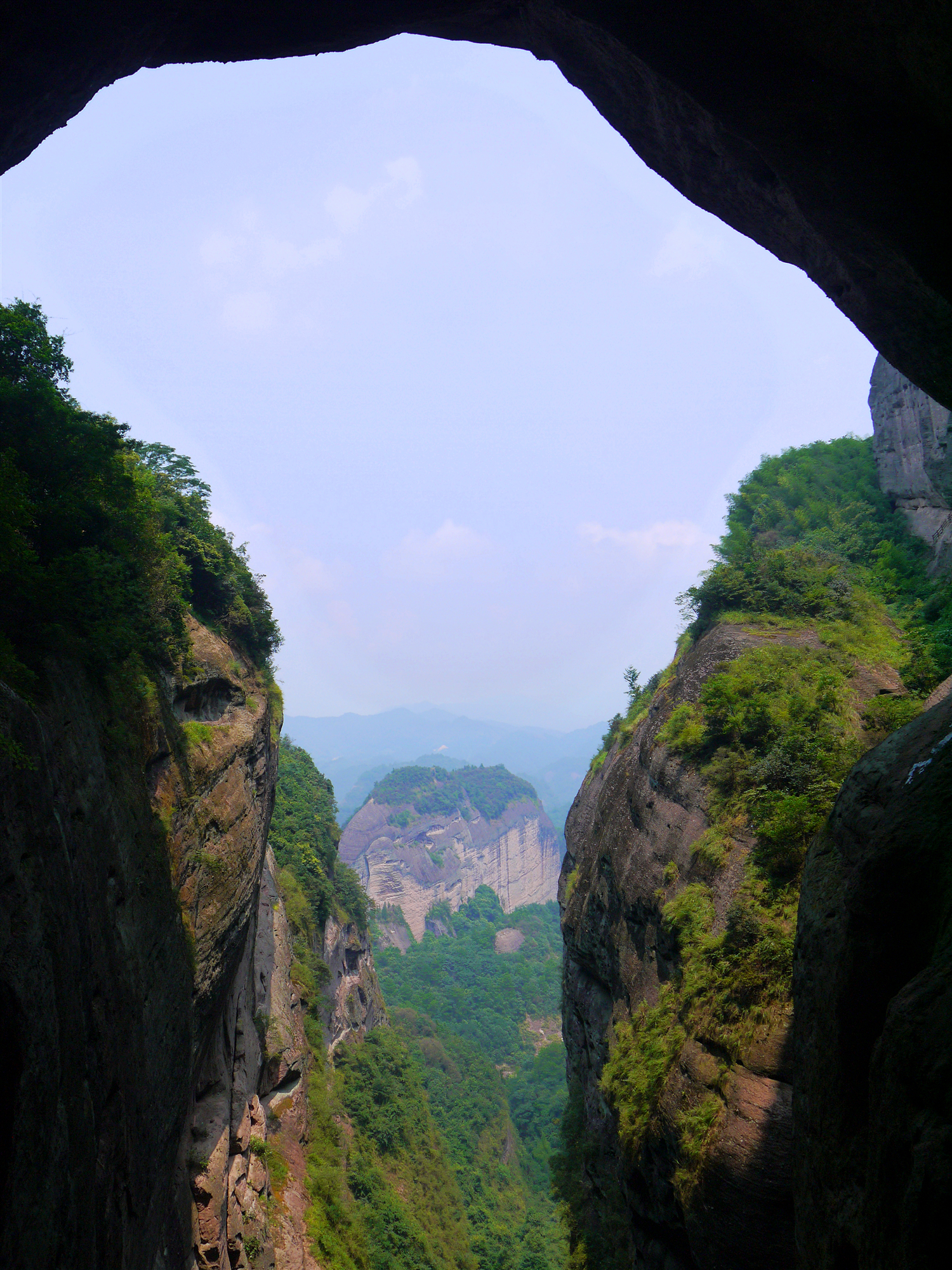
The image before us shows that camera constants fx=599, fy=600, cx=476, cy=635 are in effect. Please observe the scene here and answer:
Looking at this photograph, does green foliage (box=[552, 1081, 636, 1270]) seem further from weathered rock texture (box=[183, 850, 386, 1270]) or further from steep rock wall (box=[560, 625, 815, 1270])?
weathered rock texture (box=[183, 850, 386, 1270])

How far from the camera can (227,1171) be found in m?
14.5

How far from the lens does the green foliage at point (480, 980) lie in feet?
229

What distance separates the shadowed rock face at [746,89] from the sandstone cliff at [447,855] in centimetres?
9722

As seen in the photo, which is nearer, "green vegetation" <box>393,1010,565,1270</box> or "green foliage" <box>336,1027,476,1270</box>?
"green foliage" <box>336,1027,476,1270</box>

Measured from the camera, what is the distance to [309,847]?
115 ft

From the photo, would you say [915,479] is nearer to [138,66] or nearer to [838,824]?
[838,824]

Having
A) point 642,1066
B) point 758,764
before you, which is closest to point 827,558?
point 758,764

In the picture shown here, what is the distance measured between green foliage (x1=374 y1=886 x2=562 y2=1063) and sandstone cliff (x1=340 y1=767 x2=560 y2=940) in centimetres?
889

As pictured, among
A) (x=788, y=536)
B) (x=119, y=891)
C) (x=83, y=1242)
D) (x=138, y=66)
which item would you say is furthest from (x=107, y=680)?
(x=788, y=536)

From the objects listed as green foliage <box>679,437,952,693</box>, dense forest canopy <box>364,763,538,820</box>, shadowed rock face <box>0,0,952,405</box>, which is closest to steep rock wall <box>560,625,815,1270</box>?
green foliage <box>679,437,952,693</box>

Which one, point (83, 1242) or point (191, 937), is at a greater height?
point (191, 937)

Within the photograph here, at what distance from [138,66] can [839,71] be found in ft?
38.7

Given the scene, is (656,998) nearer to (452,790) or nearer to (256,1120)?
(256,1120)

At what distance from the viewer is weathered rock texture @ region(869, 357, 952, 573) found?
19.9m
